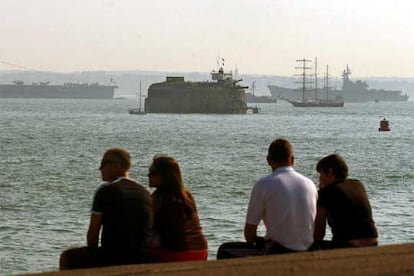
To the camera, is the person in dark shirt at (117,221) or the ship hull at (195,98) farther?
the ship hull at (195,98)

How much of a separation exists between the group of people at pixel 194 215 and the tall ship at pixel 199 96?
146337mm

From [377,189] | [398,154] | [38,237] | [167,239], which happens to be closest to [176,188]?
[167,239]

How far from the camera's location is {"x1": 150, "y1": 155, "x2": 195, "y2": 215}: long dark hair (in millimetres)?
6586

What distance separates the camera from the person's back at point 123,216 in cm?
642

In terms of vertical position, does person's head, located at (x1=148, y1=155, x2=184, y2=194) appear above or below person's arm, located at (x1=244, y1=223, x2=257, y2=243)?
above

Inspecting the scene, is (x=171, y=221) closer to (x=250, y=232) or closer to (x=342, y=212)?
(x=250, y=232)

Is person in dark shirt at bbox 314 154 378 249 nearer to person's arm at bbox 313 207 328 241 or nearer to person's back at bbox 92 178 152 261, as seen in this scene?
person's arm at bbox 313 207 328 241

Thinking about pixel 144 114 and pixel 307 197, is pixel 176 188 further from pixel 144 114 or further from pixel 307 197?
pixel 144 114

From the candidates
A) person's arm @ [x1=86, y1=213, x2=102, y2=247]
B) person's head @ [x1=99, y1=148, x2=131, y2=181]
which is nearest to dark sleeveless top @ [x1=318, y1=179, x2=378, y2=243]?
person's head @ [x1=99, y1=148, x2=131, y2=181]

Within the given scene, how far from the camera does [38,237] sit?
22109mm

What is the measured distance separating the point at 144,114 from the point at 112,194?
151293mm

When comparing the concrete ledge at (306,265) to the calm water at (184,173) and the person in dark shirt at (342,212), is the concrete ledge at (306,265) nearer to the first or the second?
the person in dark shirt at (342,212)

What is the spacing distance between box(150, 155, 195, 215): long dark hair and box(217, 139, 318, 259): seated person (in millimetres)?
432

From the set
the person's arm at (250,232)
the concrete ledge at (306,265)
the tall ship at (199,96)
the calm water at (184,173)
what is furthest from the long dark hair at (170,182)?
the tall ship at (199,96)
